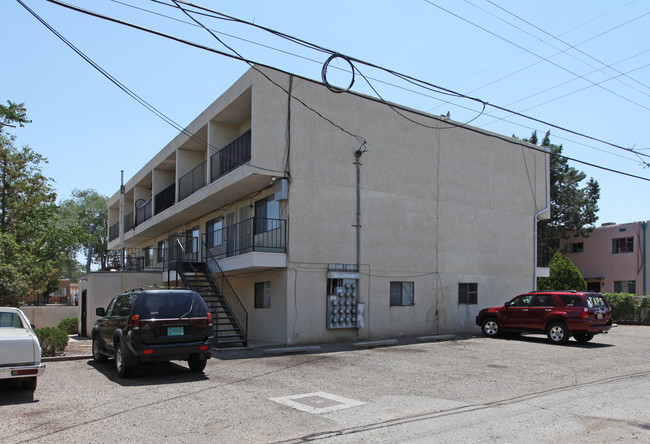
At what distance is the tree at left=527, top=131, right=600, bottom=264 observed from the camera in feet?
A: 137

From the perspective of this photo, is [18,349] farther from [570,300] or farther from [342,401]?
[570,300]

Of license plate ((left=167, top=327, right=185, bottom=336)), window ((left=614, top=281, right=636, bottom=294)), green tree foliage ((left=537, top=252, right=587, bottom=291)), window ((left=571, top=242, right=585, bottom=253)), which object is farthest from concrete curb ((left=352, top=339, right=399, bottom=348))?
window ((left=571, top=242, right=585, bottom=253))

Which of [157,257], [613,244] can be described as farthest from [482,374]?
[613,244]

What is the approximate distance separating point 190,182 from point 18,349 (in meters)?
15.9

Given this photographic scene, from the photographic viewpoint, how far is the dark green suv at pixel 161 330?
1054 cm

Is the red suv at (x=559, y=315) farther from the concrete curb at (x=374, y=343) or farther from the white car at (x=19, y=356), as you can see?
the white car at (x=19, y=356)

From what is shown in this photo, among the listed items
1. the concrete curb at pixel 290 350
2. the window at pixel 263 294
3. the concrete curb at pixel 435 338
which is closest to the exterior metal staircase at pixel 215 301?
A: the window at pixel 263 294

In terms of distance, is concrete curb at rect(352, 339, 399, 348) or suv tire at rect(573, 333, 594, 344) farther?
suv tire at rect(573, 333, 594, 344)

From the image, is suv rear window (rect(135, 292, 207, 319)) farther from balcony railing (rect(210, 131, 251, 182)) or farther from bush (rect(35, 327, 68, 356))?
balcony railing (rect(210, 131, 251, 182))

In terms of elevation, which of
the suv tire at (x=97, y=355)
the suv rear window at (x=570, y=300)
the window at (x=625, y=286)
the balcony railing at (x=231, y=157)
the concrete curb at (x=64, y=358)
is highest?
the balcony railing at (x=231, y=157)

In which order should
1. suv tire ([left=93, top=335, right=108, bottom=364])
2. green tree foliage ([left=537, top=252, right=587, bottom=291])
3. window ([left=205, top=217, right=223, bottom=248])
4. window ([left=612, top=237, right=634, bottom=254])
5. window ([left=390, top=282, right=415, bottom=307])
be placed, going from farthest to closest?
window ([left=612, top=237, right=634, bottom=254]), green tree foliage ([left=537, top=252, right=587, bottom=291]), window ([left=205, top=217, right=223, bottom=248]), window ([left=390, top=282, right=415, bottom=307]), suv tire ([left=93, top=335, right=108, bottom=364])

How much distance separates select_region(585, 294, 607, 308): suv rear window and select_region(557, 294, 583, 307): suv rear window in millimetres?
257

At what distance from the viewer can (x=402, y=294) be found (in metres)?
19.8

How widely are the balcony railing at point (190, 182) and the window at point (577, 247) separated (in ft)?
104
